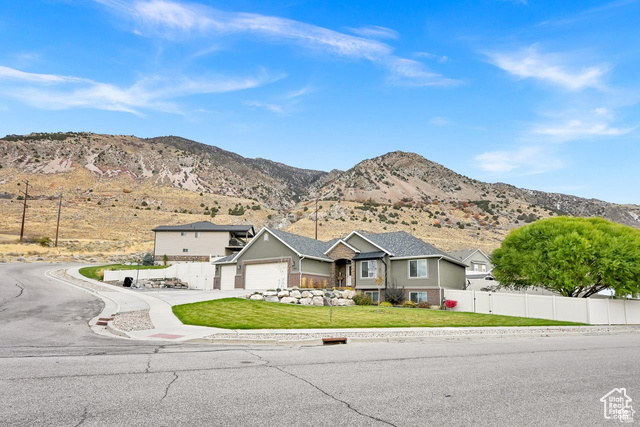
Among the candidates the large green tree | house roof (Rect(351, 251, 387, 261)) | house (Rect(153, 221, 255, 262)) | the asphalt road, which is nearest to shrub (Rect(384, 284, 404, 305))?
house roof (Rect(351, 251, 387, 261))

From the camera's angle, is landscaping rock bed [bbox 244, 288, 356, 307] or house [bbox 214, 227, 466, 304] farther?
house [bbox 214, 227, 466, 304]

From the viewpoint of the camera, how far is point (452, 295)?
37.1 metres

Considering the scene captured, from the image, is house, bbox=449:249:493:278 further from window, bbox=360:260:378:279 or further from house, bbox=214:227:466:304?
window, bbox=360:260:378:279

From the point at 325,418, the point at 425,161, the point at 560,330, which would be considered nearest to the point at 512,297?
the point at 560,330

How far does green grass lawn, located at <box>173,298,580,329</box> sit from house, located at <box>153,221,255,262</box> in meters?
31.4

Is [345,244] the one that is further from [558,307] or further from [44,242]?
[44,242]

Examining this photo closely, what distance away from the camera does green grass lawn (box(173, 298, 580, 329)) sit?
2147 cm

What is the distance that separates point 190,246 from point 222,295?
2898 cm

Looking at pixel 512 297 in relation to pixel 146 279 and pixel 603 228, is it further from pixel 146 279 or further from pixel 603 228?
pixel 146 279

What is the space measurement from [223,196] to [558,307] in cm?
10223

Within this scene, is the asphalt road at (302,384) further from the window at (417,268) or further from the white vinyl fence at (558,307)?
the window at (417,268)

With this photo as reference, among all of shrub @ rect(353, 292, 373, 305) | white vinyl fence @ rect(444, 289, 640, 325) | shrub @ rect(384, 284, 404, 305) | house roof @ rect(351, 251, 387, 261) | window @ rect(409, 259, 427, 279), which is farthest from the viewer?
house roof @ rect(351, 251, 387, 261)

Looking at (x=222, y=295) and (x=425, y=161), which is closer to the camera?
(x=222, y=295)

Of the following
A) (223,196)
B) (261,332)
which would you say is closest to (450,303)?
(261,332)
